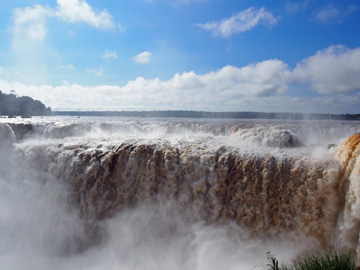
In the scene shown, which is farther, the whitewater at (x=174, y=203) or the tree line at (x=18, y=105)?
the tree line at (x=18, y=105)

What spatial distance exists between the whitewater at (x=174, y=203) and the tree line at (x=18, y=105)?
5102cm

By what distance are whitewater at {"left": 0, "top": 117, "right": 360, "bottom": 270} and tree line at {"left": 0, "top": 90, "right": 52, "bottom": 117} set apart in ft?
167

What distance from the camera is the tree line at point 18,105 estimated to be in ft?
183

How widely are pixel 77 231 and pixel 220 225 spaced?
14.8 ft

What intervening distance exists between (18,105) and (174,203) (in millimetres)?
59762

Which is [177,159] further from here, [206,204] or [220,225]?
[220,225]

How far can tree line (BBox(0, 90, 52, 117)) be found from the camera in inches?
2200

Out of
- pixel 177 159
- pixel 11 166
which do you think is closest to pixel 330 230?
pixel 177 159

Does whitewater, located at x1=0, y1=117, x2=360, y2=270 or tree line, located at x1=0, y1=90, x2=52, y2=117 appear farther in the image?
tree line, located at x1=0, y1=90, x2=52, y2=117

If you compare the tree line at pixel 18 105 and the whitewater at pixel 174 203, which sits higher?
the tree line at pixel 18 105

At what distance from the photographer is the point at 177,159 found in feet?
29.7

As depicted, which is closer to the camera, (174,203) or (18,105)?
(174,203)

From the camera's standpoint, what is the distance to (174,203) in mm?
8469

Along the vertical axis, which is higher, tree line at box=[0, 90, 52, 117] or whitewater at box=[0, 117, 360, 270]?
tree line at box=[0, 90, 52, 117]
